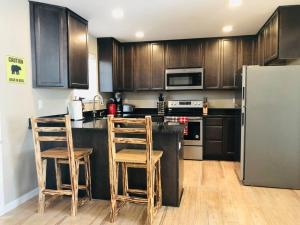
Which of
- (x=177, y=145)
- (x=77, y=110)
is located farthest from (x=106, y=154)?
(x=77, y=110)

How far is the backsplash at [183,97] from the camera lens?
5082 mm

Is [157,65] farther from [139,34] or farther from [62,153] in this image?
[62,153]

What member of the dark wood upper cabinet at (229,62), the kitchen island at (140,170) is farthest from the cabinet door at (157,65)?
the kitchen island at (140,170)

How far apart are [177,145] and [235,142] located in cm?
234

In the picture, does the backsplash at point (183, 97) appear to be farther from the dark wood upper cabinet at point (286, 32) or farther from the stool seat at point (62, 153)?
the stool seat at point (62, 153)

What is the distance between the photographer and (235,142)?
177 inches

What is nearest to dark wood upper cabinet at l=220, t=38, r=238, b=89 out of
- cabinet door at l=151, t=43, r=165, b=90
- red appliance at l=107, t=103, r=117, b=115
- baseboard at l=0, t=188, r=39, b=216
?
cabinet door at l=151, t=43, r=165, b=90

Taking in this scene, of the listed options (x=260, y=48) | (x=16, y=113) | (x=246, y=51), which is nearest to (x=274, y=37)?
(x=260, y=48)

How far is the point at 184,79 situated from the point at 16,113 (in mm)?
3193

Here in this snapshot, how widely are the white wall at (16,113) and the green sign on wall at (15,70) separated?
2.1 inches

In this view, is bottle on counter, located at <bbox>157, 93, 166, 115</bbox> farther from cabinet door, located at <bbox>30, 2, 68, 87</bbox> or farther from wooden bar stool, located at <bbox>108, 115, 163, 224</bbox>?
wooden bar stool, located at <bbox>108, 115, 163, 224</bbox>

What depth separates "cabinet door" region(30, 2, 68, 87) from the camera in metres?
2.97

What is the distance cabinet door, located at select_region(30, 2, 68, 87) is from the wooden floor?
1.54m

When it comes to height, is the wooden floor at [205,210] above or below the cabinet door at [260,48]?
below
